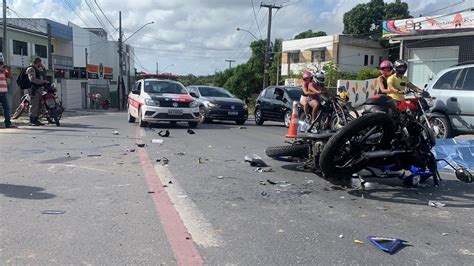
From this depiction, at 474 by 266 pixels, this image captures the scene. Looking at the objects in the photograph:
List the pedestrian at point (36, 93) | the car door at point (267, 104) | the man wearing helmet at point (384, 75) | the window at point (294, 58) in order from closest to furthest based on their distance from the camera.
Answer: the man wearing helmet at point (384, 75), the pedestrian at point (36, 93), the car door at point (267, 104), the window at point (294, 58)

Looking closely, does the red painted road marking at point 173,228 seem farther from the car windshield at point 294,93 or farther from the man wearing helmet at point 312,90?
the car windshield at point 294,93

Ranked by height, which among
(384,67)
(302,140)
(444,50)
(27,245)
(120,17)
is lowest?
(27,245)

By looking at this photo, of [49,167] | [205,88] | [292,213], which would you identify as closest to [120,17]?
[205,88]

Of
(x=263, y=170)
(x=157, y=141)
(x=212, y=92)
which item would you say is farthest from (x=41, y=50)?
(x=263, y=170)

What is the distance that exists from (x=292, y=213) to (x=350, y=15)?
2631 inches

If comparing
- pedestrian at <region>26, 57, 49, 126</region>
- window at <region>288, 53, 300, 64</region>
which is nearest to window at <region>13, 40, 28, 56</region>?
pedestrian at <region>26, 57, 49, 126</region>

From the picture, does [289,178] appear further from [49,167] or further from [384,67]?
[49,167]

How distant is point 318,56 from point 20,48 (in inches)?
1202

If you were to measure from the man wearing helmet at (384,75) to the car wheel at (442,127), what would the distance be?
10.5 feet

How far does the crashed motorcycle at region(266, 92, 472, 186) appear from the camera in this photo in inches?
218

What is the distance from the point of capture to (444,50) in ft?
80.9

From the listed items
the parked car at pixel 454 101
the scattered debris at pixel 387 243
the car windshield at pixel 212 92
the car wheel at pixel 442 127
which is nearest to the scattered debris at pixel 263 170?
the scattered debris at pixel 387 243

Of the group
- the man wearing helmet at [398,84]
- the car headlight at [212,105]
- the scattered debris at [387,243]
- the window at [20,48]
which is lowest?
the scattered debris at [387,243]

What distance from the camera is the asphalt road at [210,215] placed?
375 centimetres
